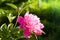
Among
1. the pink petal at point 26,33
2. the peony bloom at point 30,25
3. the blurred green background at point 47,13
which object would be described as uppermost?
the peony bloom at point 30,25

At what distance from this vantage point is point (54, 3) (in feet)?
20.4

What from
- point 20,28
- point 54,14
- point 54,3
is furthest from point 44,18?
point 20,28

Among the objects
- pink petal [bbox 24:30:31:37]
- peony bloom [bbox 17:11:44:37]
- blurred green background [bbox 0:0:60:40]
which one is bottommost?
blurred green background [bbox 0:0:60:40]

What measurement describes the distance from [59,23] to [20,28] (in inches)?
148

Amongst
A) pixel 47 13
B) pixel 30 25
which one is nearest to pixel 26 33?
pixel 30 25

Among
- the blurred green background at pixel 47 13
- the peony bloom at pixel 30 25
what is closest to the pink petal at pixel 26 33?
the peony bloom at pixel 30 25

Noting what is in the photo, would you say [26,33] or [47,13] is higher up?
[26,33]

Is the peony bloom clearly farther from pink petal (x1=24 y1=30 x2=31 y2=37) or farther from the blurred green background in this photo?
the blurred green background

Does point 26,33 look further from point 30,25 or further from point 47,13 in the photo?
point 47,13

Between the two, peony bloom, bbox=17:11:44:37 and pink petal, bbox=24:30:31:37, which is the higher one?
peony bloom, bbox=17:11:44:37

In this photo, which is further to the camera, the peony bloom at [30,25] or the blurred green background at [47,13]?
the blurred green background at [47,13]

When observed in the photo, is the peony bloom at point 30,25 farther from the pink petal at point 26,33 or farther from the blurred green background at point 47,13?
the blurred green background at point 47,13

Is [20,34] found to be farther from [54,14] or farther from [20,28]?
[54,14]

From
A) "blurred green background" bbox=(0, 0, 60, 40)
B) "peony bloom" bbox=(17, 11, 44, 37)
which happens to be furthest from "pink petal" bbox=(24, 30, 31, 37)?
"blurred green background" bbox=(0, 0, 60, 40)
